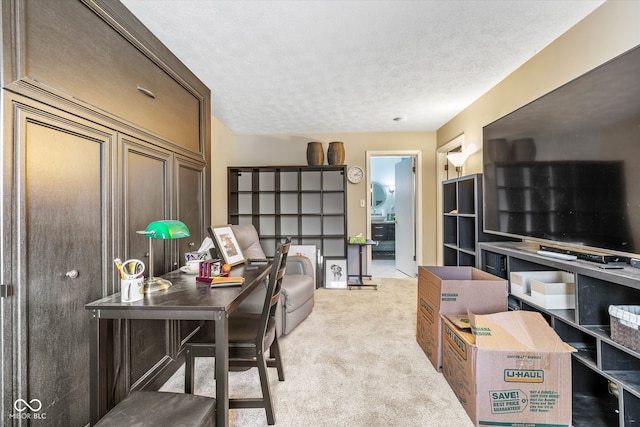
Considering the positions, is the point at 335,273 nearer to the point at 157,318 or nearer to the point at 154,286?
the point at 154,286

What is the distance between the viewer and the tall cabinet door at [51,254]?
1.07 m

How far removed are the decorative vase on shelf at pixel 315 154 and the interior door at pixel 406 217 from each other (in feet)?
5.26

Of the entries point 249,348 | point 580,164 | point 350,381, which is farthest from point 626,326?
point 249,348

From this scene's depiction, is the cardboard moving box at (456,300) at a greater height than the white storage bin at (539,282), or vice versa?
the white storage bin at (539,282)

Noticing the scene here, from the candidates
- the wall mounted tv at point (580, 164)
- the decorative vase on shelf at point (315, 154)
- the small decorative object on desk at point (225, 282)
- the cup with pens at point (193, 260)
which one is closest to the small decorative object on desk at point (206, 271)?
the small decorative object on desk at point (225, 282)

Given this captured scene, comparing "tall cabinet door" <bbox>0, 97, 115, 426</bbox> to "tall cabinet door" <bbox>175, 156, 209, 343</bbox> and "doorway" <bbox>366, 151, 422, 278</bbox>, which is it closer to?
"tall cabinet door" <bbox>175, 156, 209, 343</bbox>

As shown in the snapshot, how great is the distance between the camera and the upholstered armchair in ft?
8.35

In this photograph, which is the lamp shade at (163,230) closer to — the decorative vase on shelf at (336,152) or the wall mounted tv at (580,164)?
the wall mounted tv at (580,164)

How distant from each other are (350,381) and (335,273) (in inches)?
94.2

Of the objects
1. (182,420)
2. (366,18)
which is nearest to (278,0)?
(366,18)

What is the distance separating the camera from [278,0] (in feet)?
5.59

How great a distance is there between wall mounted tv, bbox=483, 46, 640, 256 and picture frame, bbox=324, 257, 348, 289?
241cm

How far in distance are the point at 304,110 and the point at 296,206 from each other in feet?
5.17

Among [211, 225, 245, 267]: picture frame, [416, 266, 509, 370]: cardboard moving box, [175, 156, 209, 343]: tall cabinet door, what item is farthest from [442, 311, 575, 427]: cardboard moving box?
[175, 156, 209, 343]: tall cabinet door
